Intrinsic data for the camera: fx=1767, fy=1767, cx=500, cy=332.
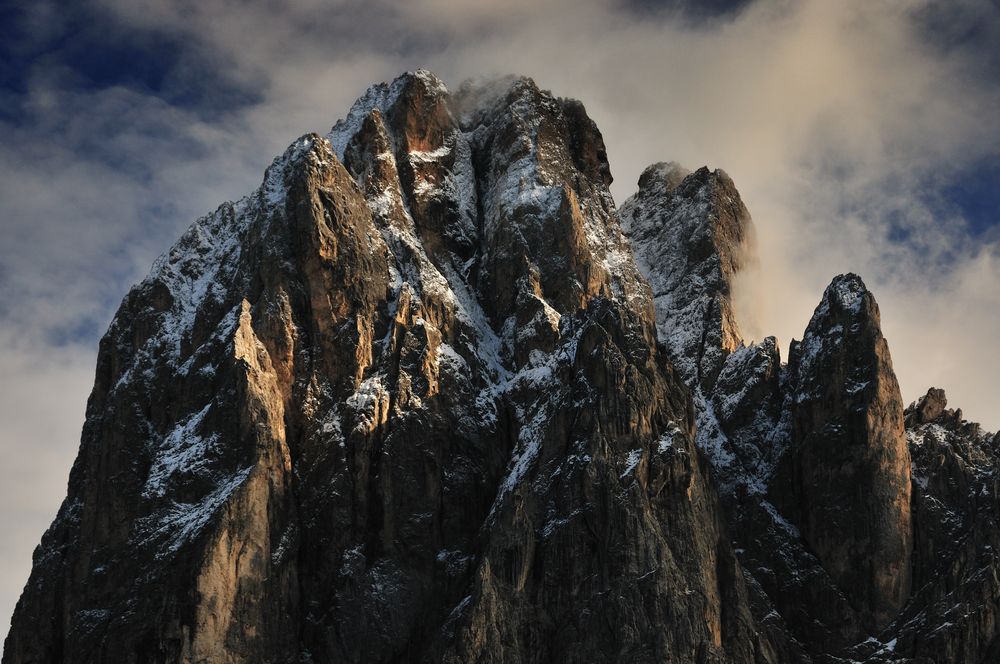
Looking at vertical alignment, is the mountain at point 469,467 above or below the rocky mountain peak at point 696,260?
below

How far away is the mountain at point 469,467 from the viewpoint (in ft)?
445

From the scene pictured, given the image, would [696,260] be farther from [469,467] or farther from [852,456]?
[469,467]

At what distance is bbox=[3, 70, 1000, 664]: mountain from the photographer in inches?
5344

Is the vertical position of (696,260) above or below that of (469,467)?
above

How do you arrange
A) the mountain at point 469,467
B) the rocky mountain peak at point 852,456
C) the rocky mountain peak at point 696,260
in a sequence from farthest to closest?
the rocky mountain peak at point 696,260, the rocky mountain peak at point 852,456, the mountain at point 469,467

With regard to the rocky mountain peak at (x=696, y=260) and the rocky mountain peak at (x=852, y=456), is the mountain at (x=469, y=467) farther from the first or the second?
the rocky mountain peak at (x=696, y=260)

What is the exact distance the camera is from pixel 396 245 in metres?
163

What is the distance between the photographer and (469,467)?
149 m

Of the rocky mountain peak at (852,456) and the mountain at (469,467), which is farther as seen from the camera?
the rocky mountain peak at (852,456)

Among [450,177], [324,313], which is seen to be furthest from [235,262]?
[450,177]

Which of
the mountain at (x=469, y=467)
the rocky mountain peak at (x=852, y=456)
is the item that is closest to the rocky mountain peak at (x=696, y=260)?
the mountain at (x=469, y=467)

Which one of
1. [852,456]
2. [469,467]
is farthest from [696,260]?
[469,467]

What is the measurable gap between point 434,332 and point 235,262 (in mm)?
21385

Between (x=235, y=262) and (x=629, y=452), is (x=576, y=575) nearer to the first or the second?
(x=629, y=452)
